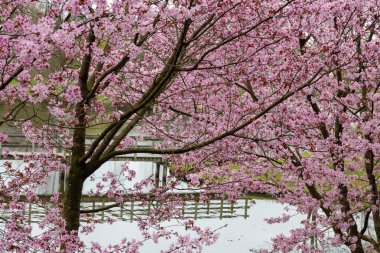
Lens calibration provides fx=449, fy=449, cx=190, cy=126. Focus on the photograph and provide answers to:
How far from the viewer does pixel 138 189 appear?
6949mm

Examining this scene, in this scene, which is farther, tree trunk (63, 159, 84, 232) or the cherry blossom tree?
tree trunk (63, 159, 84, 232)

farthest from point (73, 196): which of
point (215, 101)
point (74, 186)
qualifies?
point (215, 101)

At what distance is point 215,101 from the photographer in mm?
7570

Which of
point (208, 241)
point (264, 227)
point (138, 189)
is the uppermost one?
point (138, 189)

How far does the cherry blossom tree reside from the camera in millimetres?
4340

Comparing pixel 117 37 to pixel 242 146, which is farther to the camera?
pixel 242 146

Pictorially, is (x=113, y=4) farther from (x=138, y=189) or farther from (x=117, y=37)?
(x=138, y=189)

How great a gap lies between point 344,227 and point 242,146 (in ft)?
6.97

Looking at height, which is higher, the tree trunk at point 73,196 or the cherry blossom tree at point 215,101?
the cherry blossom tree at point 215,101

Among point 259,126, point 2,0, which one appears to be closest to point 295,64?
point 259,126

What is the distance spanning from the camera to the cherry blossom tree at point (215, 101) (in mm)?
4340

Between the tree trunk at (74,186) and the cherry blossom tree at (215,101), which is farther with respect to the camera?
the tree trunk at (74,186)

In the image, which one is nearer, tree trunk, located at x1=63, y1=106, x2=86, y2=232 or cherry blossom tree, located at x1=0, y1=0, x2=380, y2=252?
cherry blossom tree, located at x1=0, y1=0, x2=380, y2=252

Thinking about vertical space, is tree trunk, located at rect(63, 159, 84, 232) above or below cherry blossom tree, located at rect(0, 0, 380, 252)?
below
